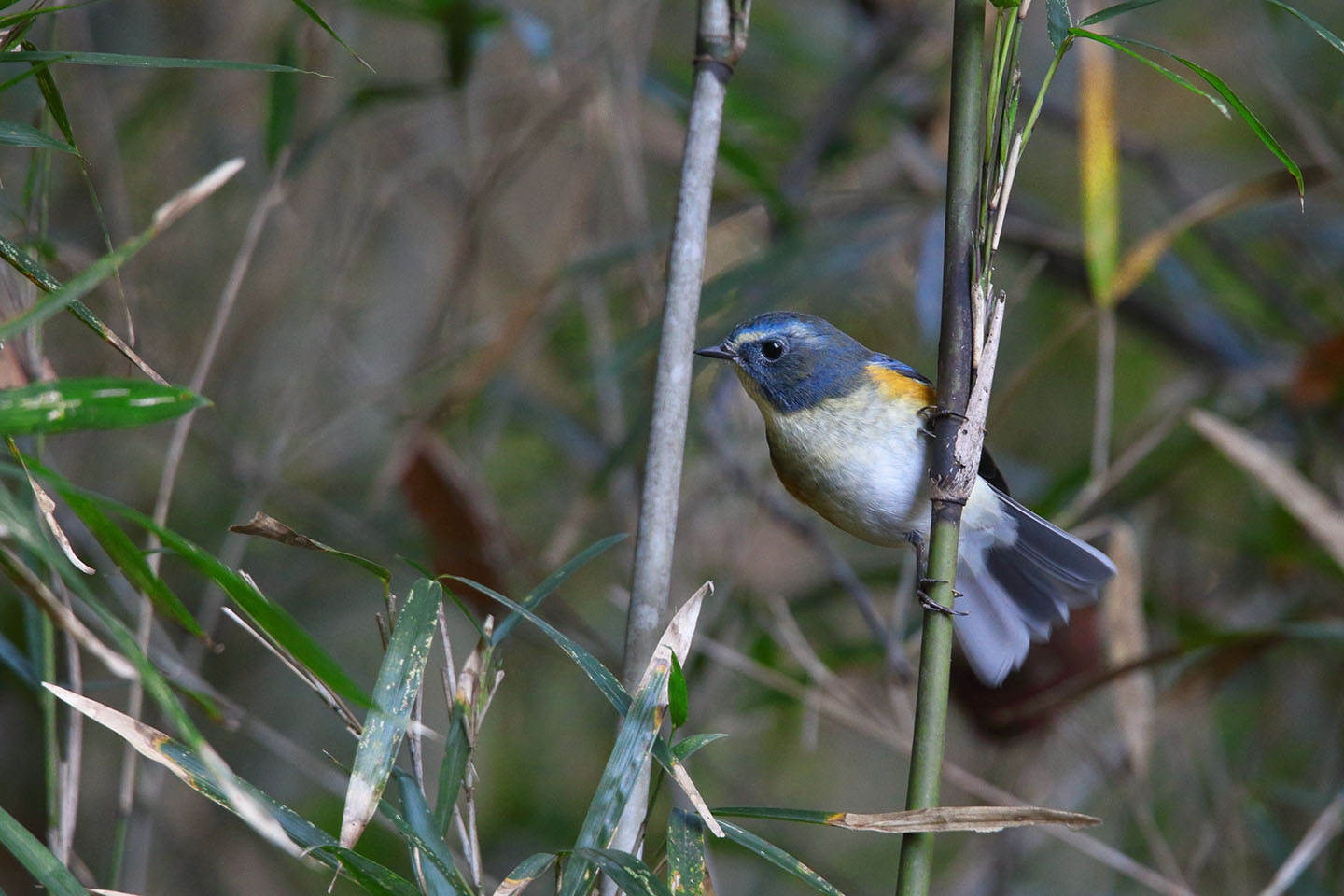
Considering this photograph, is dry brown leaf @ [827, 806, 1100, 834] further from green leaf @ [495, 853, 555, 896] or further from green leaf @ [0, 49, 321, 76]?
green leaf @ [0, 49, 321, 76]

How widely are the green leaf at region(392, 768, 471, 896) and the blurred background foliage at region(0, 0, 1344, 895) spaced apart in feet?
3.42

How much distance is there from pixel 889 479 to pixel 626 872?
99 cm

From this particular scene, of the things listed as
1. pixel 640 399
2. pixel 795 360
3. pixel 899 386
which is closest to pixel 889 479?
pixel 899 386

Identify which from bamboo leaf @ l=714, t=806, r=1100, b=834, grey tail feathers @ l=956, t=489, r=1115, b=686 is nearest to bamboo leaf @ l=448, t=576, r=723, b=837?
bamboo leaf @ l=714, t=806, r=1100, b=834

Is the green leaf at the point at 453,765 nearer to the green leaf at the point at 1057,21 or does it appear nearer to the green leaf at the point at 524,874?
the green leaf at the point at 524,874

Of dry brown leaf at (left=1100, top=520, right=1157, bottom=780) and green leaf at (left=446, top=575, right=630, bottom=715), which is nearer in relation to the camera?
green leaf at (left=446, top=575, right=630, bottom=715)

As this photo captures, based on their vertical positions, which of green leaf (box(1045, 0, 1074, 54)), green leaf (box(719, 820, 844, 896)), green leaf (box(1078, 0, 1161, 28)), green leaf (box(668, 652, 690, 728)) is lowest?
green leaf (box(719, 820, 844, 896))

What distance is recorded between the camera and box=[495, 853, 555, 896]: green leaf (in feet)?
3.56

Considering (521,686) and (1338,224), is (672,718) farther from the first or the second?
(1338,224)

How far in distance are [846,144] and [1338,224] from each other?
4.73 feet

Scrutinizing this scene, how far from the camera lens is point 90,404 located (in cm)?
89

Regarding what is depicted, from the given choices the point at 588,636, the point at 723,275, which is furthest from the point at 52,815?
the point at 723,275

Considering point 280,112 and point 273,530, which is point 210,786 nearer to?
point 273,530

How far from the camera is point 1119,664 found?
2166 millimetres
